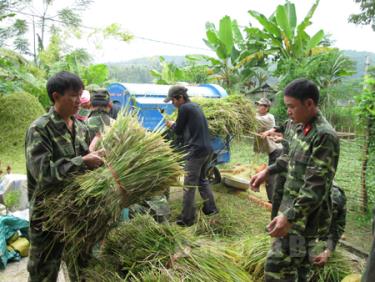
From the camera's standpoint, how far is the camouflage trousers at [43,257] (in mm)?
2188

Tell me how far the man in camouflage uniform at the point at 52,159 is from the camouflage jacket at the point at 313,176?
1.31 meters

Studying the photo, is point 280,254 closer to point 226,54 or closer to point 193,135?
point 193,135

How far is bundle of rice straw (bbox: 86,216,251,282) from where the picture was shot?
7.34 ft

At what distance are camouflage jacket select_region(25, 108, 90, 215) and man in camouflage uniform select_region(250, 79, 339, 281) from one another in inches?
53.7

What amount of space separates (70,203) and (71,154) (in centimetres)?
37

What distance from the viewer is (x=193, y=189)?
4.37 m

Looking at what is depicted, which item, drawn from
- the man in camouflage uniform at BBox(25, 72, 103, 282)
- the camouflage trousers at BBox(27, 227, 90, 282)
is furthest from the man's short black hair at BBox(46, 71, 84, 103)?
the camouflage trousers at BBox(27, 227, 90, 282)

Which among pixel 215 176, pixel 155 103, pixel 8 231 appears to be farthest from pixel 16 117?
pixel 8 231

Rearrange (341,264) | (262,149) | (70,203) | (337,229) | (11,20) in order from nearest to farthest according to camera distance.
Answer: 1. (70,203)
2. (337,229)
3. (341,264)
4. (262,149)
5. (11,20)

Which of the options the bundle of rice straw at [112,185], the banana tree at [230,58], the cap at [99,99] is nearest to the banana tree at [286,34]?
the banana tree at [230,58]

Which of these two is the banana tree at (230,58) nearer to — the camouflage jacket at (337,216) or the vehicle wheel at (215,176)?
the vehicle wheel at (215,176)

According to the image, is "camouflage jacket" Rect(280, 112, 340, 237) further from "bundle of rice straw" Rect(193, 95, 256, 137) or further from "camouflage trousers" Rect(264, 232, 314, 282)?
"bundle of rice straw" Rect(193, 95, 256, 137)

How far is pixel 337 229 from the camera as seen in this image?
259 centimetres

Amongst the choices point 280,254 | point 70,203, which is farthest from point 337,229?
point 70,203
